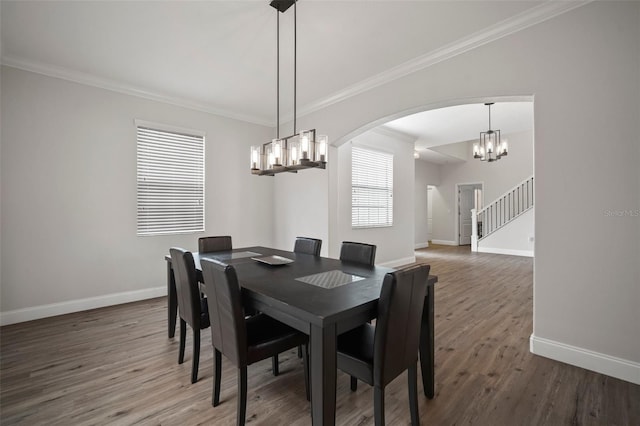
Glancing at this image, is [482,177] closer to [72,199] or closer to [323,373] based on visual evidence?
[323,373]

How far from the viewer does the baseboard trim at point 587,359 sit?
2.12m

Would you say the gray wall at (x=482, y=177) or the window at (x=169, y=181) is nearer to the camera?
the window at (x=169, y=181)

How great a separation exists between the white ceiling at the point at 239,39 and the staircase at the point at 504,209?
6.84 m

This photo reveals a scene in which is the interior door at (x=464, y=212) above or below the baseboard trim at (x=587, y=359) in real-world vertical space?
above

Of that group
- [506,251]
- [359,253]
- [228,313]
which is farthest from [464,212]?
[228,313]

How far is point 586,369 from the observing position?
2.29m

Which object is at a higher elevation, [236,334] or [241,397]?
[236,334]

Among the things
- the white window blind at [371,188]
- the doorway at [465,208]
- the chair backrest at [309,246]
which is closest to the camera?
the chair backrest at [309,246]

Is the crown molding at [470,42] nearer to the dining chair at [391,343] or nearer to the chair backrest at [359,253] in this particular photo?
the chair backrest at [359,253]

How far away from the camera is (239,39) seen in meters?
2.91

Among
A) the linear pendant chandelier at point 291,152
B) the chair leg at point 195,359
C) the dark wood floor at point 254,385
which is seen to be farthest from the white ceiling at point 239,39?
the dark wood floor at point 254,385

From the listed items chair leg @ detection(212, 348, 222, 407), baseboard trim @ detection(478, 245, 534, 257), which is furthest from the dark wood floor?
baseboard trim @ detection(478, 245, 534, 257)

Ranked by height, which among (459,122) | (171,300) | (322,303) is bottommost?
(171,300)

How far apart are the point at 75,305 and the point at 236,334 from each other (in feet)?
10.6
